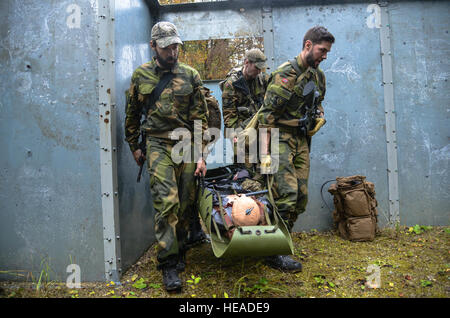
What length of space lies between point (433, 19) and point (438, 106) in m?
1.20

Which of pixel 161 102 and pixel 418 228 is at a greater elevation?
pixel 161 102

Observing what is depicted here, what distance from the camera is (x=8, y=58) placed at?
3004 mm

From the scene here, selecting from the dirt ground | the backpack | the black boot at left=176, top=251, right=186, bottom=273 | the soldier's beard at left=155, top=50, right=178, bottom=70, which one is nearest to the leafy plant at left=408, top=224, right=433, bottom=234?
the dirt ground

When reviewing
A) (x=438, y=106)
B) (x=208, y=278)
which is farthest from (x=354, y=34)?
(x=208, y=278)

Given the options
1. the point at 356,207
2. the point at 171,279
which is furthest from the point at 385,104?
the point at 171,279

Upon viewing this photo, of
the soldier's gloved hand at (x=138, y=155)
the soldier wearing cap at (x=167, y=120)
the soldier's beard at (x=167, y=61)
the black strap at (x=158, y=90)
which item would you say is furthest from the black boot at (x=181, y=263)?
the soldier's beard at (x=167, y=61)

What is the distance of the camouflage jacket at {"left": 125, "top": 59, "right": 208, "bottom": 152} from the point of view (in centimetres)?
301

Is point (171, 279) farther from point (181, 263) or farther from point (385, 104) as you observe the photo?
point (385, 104)

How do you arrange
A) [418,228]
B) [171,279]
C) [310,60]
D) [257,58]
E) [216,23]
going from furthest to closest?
1. [216,23]
2. [418,228]
3. [257,58]
4. [310,60]
5. [171,279]

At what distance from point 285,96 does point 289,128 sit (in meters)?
0.36

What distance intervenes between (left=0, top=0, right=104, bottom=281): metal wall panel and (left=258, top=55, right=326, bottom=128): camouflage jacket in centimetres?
166

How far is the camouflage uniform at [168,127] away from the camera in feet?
9.34

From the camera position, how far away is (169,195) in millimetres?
2797

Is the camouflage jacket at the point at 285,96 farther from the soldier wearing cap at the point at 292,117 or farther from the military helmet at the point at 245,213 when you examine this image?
the military helmet at the point at 245,213
